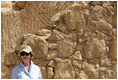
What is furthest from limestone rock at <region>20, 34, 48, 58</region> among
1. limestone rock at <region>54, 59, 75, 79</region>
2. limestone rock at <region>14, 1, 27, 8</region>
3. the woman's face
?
limestone rock at <region>14, 1, 27, 8</region>

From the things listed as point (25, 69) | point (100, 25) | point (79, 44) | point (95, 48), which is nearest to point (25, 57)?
point (25, 69)

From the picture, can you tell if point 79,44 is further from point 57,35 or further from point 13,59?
point 13,59

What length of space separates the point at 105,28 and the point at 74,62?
→ 1.80 ft

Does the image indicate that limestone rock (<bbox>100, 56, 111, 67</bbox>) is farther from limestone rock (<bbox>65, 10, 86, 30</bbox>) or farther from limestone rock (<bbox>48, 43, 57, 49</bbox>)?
limestone rock (<bbox>48, 43, 57, 49</bbox>)

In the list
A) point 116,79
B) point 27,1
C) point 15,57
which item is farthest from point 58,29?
point 27,1

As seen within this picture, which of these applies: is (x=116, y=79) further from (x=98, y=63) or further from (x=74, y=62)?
(x=74, y=62)

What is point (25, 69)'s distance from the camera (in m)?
2.24

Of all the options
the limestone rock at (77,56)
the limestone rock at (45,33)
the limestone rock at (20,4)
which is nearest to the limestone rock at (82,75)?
the limestone rock at (77,56)

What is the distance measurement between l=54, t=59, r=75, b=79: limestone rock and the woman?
71 cm

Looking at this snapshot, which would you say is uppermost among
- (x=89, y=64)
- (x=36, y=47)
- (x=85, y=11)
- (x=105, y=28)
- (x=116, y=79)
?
(x=85, y=11)

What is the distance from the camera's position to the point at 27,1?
7984 mm

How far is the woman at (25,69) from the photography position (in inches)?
87.6

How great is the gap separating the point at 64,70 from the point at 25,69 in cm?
86

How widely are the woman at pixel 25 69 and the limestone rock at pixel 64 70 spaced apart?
2.33 feet
